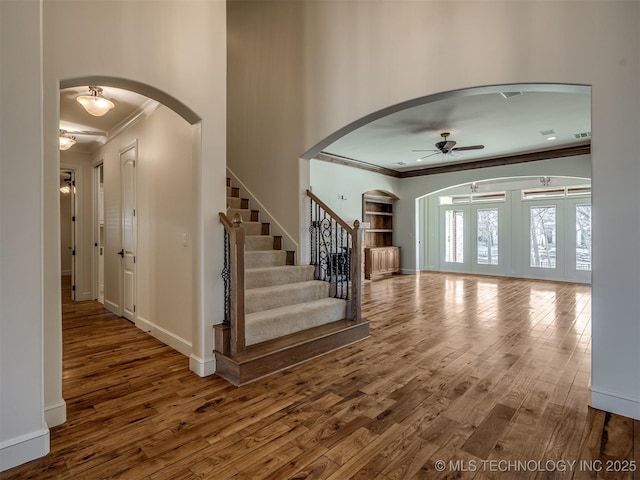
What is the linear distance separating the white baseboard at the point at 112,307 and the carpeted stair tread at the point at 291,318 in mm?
3112

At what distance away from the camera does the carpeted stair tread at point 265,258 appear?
4172 mm

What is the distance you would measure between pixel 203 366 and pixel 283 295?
115cm

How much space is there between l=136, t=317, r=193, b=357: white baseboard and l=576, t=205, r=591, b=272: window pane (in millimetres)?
9399

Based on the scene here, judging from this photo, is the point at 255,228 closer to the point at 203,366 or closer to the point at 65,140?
the point at 203,366

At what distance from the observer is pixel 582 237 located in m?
8.45

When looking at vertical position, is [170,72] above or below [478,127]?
below

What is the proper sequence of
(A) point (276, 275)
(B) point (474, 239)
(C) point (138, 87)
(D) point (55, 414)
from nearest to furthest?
1. (D) point (55, 414)
2. (C) point (138, 87)
3. (A) point (276, 275)
4. (B) point (474, 239)

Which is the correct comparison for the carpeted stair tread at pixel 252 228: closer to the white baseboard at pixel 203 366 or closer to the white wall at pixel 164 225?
the white wall at pixel 164 225

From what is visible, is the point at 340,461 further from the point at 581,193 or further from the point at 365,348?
the point at 581,193

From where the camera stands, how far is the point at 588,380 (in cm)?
286

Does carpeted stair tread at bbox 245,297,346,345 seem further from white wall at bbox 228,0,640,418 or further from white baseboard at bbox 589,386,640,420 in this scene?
white baseboard at bbox 589,386,640,420

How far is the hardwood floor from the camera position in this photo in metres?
1.83

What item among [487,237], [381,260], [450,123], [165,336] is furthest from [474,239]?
[165,336]

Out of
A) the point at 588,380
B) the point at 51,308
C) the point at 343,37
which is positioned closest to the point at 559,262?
the point at 588,380
